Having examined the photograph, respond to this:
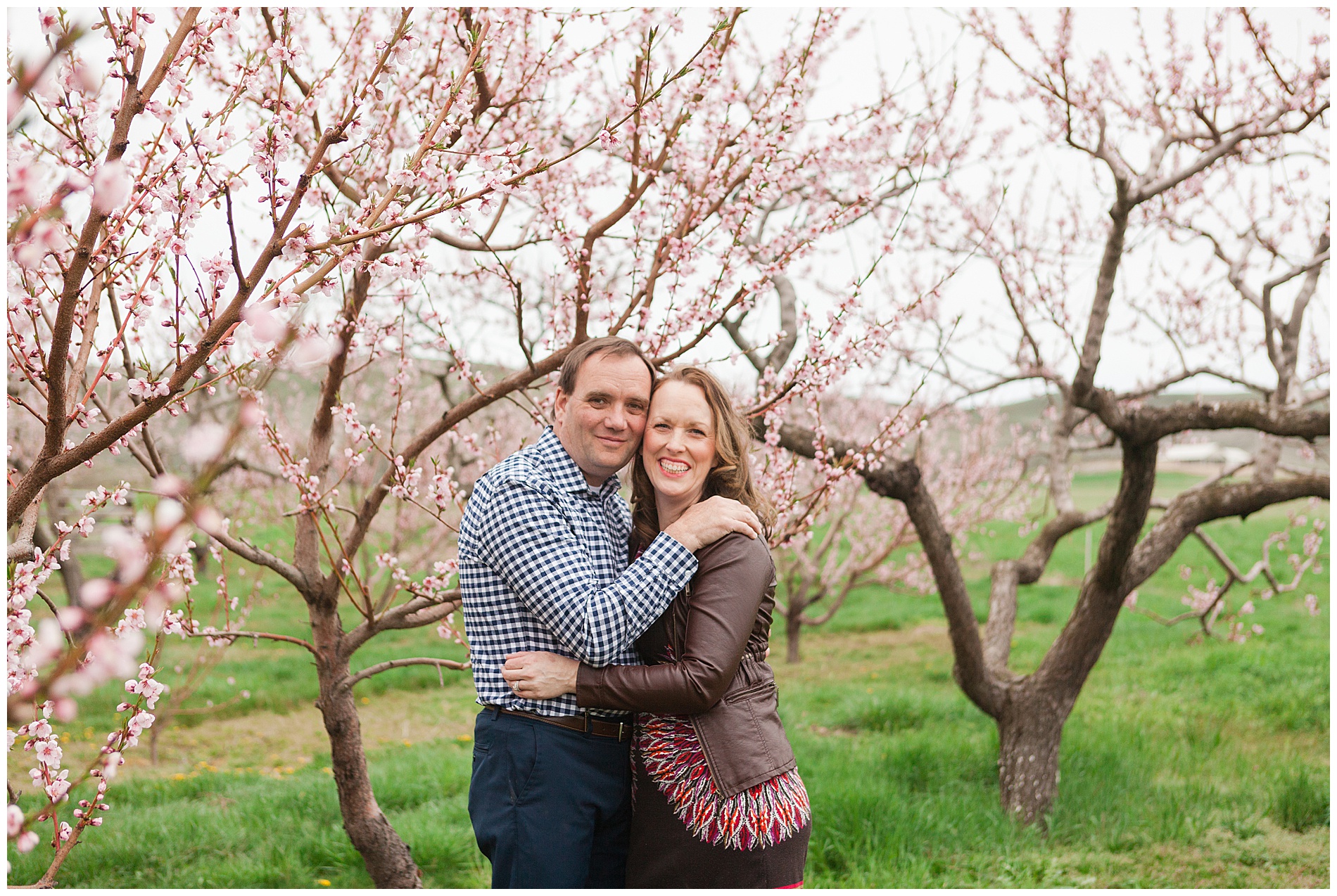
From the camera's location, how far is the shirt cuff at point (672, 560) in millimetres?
2012

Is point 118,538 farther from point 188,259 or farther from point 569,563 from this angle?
point 569,563

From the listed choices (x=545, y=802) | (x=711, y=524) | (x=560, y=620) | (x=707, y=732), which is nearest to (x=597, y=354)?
(x=711, y=524)

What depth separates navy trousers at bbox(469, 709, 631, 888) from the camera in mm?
2000

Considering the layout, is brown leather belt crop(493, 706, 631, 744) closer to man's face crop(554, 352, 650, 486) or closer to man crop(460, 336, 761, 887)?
man crop(460, 336, 761, 887)

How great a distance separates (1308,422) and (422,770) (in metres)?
5.07

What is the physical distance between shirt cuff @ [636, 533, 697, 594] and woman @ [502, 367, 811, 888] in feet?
0.17

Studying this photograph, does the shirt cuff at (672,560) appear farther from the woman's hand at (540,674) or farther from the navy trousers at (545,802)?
the navy trousers at (545,802)

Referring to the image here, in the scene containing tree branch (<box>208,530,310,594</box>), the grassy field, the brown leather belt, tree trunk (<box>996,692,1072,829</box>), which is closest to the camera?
the brown leather belt

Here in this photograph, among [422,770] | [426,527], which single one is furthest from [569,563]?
[426,527]

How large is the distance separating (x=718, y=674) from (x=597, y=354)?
0.86 meters

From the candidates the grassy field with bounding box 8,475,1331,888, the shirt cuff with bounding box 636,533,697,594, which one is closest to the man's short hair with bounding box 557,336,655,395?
the shirt cuff with bounding box 636,533,697,594

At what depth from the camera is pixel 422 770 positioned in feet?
18.2

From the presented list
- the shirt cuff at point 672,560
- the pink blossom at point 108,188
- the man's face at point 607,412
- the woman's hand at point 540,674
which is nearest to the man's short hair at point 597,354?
the man's face at point 607,412

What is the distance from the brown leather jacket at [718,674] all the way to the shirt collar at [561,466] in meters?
0.37
